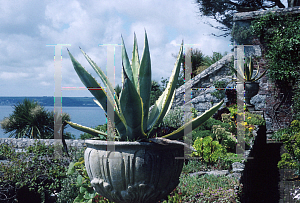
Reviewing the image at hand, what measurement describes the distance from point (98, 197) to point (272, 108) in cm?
758

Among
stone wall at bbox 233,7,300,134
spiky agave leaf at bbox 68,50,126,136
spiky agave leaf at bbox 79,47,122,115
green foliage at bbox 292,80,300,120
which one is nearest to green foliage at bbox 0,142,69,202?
spiky agave leaf at bbox 79,47,122,115

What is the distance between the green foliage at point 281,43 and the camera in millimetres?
8484

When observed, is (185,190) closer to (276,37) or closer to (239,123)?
(239,123)

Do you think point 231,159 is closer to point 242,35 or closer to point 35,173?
point 35,173

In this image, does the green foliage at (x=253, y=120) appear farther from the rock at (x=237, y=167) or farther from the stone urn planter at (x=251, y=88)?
the rock at (x=237, y=167)

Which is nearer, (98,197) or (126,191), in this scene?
(126,191)

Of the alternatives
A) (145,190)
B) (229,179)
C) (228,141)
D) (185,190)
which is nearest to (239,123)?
(228,141)

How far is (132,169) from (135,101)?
0.50 meters

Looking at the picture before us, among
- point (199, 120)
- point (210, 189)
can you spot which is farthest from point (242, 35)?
point (199, 120)

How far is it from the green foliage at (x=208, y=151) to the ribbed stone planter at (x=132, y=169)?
2.33 m

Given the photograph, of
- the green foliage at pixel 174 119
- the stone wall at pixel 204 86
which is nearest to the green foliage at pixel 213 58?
the stone wall at pixel 204 86

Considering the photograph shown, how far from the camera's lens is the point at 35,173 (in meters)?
4.75

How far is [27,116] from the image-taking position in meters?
10.0

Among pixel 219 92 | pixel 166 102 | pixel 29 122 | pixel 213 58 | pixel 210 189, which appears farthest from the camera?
pixel 213 58
